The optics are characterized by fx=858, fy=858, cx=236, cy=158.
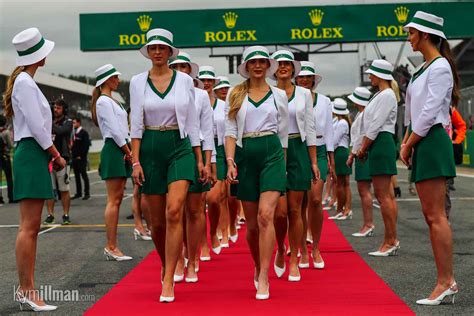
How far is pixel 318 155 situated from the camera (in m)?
9.45

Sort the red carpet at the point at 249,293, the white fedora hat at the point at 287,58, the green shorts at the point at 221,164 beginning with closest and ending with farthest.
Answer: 1. the red carpet at the point at 249,293
2. the white fedora hat at the point at 287,58
3. the green shorts at the point at 221,164

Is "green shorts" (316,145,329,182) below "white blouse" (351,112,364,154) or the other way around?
below

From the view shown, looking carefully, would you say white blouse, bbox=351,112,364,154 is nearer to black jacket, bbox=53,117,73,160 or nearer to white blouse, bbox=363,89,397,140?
white blouse, bbox=363,89,397,140

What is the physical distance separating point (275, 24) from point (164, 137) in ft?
77.2

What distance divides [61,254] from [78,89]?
79.7 m

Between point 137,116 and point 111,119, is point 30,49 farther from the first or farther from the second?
point 111,119

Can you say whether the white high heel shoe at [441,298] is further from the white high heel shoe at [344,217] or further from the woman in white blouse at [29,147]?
the white high heel shoe at [344,217]

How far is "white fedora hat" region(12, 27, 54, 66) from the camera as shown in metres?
6.48

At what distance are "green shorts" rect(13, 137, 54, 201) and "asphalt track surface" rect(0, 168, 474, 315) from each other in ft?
2.86

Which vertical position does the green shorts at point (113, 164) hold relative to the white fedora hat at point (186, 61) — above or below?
below

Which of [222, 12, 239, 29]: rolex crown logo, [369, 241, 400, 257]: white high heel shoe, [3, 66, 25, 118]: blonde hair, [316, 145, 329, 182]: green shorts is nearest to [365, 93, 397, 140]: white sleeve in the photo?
[316, 145, 329, 182]: green shorts

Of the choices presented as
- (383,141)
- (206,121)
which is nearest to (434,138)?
(206,121)

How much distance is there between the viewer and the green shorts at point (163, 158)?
266 inches

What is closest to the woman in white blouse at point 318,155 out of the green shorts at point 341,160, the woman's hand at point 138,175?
the woman's hand at point 138,175
